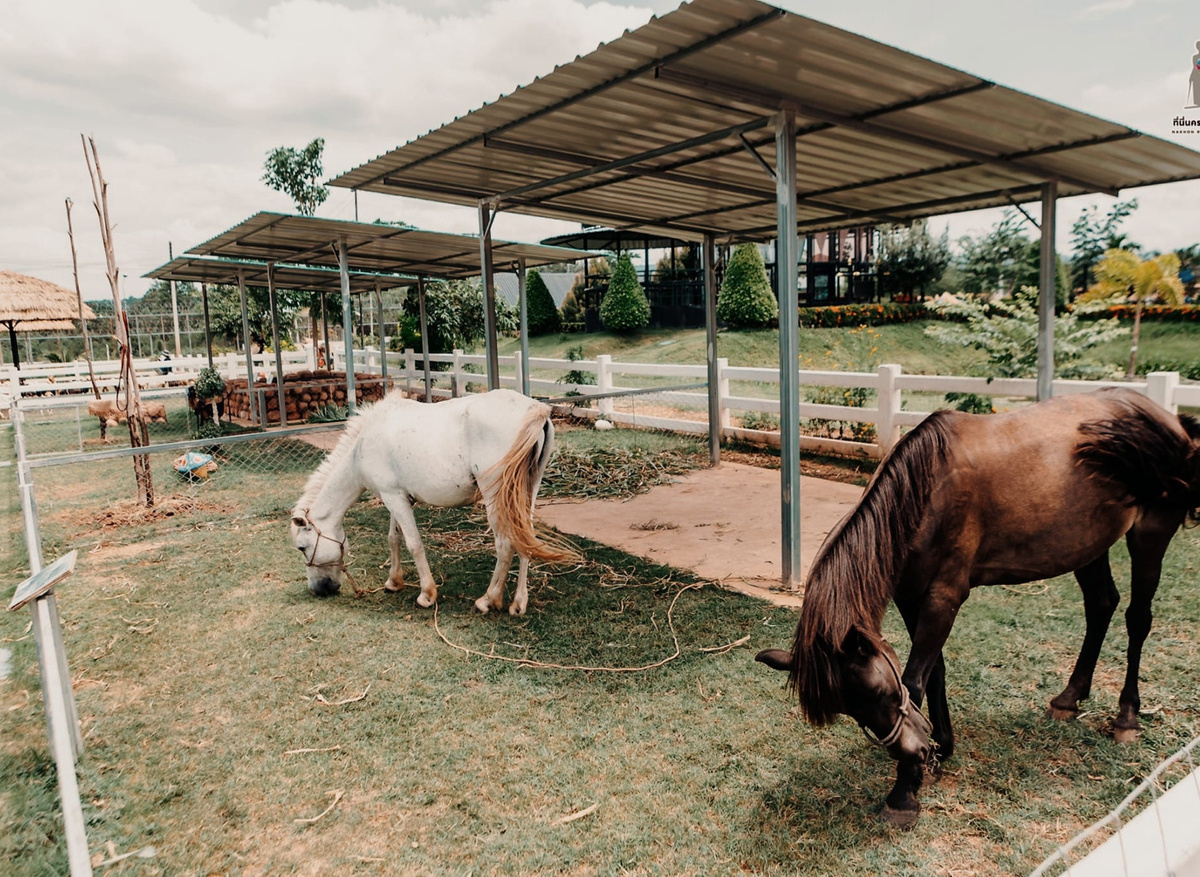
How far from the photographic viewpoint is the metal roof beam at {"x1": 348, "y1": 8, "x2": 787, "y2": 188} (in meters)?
3.22

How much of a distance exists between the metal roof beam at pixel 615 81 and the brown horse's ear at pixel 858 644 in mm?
2607

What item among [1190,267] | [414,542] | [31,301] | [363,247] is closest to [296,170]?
[31,301]

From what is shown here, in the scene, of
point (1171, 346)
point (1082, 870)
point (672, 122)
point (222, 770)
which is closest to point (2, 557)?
point (222, 770)

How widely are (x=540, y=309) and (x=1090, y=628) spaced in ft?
85.1

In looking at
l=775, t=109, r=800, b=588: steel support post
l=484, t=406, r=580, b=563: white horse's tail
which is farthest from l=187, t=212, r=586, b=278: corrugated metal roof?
l=775, t=109, r=800, b=588: steel support post

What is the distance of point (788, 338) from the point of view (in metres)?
4.50

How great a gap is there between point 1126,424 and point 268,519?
677 cm

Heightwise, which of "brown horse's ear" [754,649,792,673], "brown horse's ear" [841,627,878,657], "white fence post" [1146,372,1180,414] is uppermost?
"white fence post" [1146,372,1180,414]

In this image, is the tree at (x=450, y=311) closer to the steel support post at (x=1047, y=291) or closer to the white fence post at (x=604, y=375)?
the white fence post at (x=604, y=375)

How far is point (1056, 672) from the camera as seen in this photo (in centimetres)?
344

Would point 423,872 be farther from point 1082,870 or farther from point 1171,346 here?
point 1171,346

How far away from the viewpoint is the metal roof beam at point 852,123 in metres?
3.88

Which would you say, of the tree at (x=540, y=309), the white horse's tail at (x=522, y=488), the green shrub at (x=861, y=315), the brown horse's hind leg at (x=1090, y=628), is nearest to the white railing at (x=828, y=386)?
the brown horse's hind leg at (x=1090, y=628)

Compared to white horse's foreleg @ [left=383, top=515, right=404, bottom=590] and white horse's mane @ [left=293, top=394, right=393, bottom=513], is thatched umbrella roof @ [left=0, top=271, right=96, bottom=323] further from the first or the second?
white horse's foreleg @ [left=383, top=515, right=404, bottom=590]
